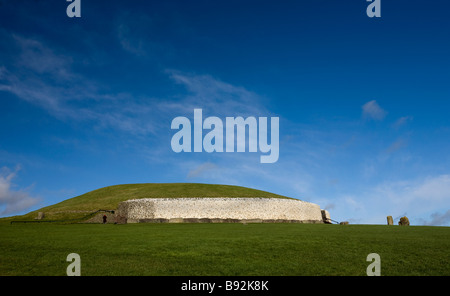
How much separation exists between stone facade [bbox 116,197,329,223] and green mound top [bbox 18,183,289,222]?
8802 millimetres

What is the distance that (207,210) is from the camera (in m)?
48.7

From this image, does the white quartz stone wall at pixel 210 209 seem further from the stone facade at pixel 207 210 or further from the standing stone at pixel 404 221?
the standing stone at pixel 404 221

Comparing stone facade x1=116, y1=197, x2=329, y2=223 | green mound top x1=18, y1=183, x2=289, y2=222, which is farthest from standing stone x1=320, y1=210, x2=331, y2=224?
green mound top x1=18, y1=183, x2=289, y2=222

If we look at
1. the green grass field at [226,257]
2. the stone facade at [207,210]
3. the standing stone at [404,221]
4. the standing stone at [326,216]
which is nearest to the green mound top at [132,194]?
the stone facade at [207,210]

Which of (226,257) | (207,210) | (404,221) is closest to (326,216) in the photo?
(404,221)

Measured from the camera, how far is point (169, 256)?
45.6ft

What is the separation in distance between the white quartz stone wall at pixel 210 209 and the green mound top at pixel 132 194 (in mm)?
8847

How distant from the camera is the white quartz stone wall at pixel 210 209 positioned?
157 feet

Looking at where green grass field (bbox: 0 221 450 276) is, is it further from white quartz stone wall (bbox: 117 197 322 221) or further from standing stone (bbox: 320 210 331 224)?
standing stone (bbox: 320 210 331 224)

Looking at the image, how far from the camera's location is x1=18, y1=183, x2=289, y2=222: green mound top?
58406mm

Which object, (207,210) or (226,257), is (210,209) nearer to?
(207,210)

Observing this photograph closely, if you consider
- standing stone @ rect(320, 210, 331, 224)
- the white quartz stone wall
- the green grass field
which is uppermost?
the white quartz stone wall
